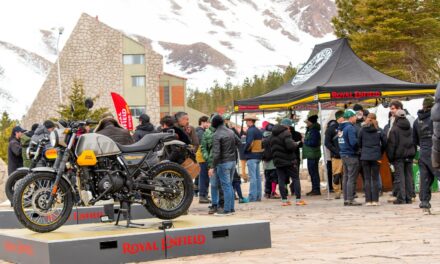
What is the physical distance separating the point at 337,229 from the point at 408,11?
42601 millimetres

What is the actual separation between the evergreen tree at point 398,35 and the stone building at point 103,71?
93.6 ft

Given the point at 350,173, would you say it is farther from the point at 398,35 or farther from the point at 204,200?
the point at 398,35

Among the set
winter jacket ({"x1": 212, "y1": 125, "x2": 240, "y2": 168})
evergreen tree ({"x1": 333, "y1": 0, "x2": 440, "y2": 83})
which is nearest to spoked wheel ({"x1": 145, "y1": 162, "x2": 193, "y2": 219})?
winter jacket ({"x1": 212, "y1": 125, "x2": 240, "y2": 168})

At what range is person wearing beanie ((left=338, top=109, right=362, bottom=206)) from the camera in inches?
600

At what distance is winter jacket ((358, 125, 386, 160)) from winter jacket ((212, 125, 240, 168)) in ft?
8.40

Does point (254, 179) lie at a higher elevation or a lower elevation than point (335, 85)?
lower

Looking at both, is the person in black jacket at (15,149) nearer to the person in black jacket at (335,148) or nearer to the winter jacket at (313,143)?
the winter jacket at (313,143)

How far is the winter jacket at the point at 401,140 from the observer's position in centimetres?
1466

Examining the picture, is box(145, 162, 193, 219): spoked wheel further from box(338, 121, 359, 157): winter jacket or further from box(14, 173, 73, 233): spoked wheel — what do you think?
box(338, 121, 359, 157): winter jacket

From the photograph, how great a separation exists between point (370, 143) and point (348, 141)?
0.49m

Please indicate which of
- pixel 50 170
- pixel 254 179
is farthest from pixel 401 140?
pixel 50 170

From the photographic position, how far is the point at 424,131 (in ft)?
42.6

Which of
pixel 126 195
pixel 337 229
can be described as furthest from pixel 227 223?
pixel 337 229

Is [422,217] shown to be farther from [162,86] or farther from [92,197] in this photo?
[162,86]
